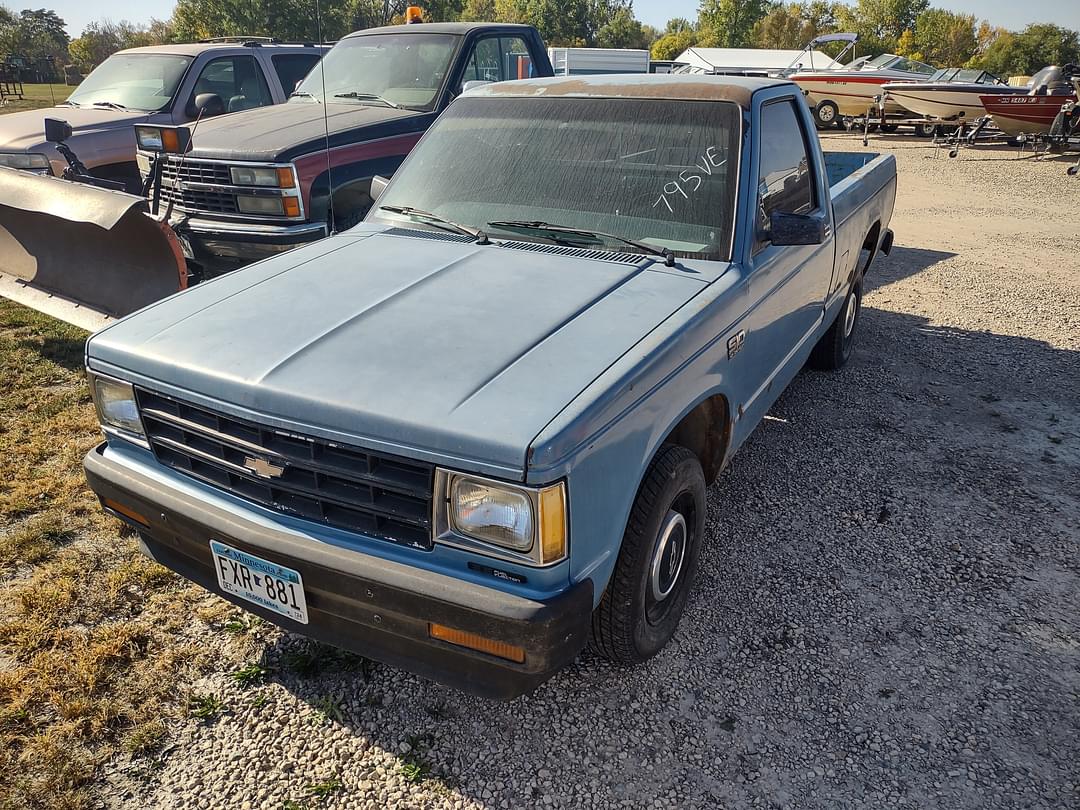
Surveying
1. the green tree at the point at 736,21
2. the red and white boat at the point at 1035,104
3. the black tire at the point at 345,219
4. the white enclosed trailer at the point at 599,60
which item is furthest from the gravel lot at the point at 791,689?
the green tree at the point at 736,21

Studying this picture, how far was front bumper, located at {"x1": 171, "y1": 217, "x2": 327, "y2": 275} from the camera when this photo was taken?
5.36 meters

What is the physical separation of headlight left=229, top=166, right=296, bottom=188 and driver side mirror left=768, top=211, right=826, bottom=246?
141 inches

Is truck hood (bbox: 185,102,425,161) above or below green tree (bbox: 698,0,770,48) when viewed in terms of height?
below

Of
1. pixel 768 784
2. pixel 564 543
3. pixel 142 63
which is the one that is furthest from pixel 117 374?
pixel 142 63

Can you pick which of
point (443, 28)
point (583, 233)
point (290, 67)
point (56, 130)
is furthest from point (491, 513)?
point (290, 67)

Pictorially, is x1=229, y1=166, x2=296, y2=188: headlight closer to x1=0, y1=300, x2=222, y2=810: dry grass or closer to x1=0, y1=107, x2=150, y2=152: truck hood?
x1=0, y1=300, x2=222, y2=810: dry grass

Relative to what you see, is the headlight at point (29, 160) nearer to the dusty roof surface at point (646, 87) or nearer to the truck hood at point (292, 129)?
the truck hood at point (292, 129)

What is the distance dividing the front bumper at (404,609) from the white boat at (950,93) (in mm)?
20686

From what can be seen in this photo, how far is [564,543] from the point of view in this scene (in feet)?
6.51

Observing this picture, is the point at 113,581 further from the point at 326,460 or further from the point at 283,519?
the point at 326,460

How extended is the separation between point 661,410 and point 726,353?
23.2 inches

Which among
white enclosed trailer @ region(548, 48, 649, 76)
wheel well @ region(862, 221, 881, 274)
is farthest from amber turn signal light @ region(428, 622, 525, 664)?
white enclosed trailer @ region(548, 48, 649, 76)

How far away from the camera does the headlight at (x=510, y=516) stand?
75.4 inches

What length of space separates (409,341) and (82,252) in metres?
3.77
